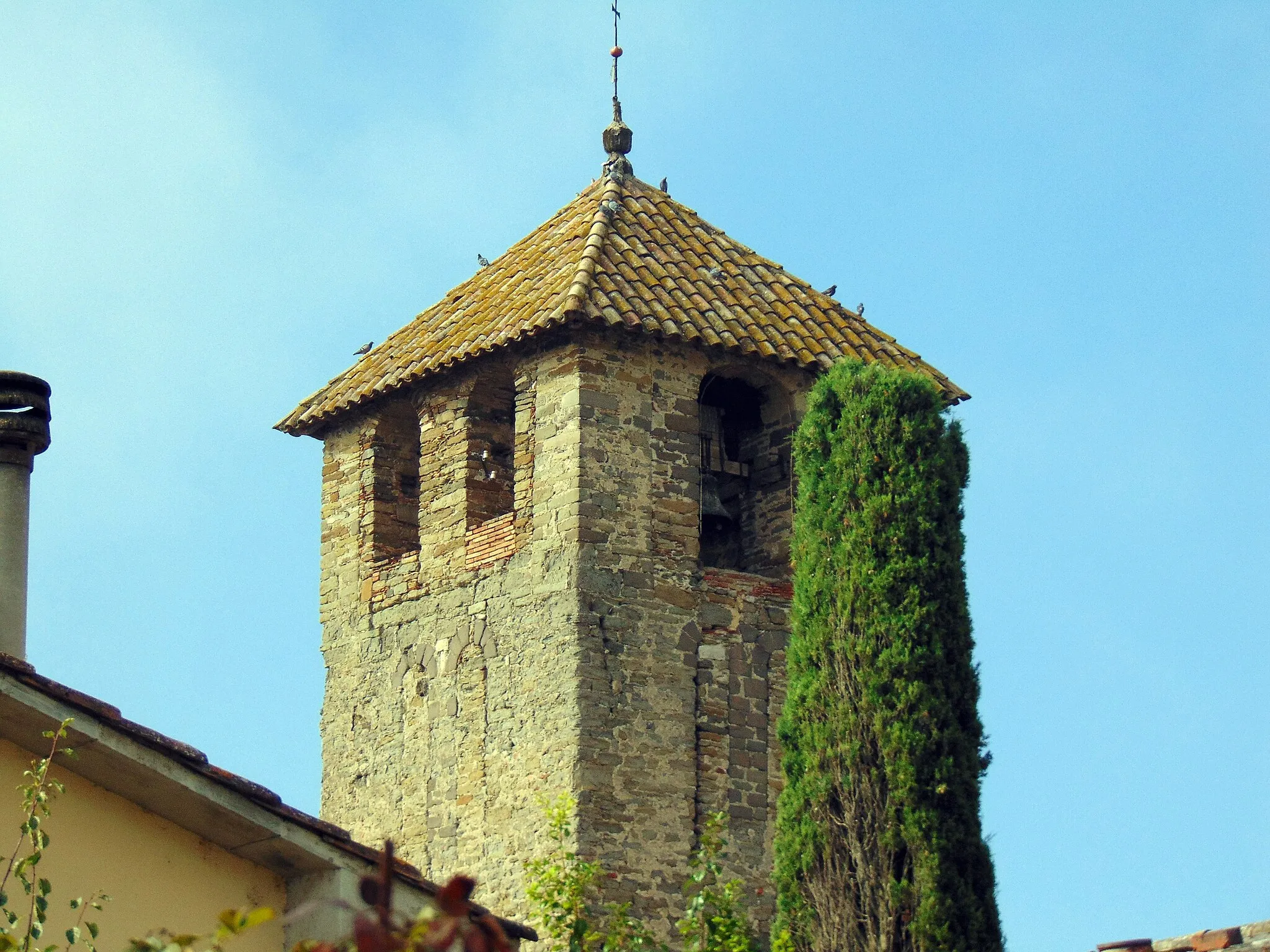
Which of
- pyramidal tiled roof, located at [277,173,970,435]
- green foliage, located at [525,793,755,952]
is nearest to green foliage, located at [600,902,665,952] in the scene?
green foliage, located at [525,793,755,952]

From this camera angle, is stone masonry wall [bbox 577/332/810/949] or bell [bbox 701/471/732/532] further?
bell [bbox 701/471/732/532]

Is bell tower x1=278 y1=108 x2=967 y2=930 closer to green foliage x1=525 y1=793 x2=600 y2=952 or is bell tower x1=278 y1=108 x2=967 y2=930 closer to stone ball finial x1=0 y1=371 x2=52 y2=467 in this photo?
green foliage x1=525 y1=793 x2=600 y2=952

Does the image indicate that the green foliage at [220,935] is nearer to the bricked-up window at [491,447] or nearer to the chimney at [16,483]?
the chimney at [16,483]

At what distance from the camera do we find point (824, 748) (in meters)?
14.9

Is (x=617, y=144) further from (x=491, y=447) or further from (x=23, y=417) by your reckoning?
(x=23, y=417)

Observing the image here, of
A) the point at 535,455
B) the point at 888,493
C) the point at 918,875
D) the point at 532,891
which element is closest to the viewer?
the point at 532,891

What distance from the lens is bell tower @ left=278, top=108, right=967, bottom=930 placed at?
54.5ft

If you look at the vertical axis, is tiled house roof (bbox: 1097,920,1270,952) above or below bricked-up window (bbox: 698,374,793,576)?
below

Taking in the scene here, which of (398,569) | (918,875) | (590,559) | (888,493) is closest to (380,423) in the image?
(398,569)

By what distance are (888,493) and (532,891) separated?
3915mm

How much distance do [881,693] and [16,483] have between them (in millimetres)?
5485

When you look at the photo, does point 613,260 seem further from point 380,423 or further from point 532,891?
point 532,891

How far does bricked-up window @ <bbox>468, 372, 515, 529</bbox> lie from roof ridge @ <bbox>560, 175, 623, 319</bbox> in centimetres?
97

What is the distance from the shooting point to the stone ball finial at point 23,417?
11.5 m
